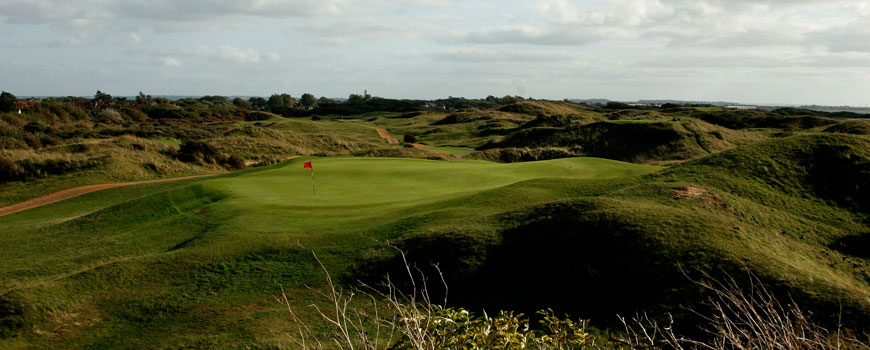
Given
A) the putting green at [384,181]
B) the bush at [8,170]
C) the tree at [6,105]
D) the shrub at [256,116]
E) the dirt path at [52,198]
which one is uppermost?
the tree at [6,105]

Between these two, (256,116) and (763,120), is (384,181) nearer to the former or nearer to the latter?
(763,120)

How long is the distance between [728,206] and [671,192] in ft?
4.63

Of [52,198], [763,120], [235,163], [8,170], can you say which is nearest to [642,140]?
[763,120]

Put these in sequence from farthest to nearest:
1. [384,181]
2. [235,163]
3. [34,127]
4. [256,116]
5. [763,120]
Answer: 1. [256,116]
2. [763,120]
3. [34,127]
4. [235,163]
5. [384,181]

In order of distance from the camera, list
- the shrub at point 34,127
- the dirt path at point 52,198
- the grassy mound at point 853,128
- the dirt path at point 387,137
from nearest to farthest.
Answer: the dirt path at point 52,198
the grassy mound at point 853,128
the shrub at point 34,127
the dirt path at point 387,137

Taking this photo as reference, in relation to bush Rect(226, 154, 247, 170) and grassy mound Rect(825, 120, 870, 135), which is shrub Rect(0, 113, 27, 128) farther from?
grassy mound Rect(825, 120, 870, 135)

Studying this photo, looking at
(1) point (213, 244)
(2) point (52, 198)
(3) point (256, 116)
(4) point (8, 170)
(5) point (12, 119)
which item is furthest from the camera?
(3) point (256, 116)

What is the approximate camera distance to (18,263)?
14.8 m

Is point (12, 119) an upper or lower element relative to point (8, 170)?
upper

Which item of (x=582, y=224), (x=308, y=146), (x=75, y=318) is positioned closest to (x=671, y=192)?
(x=582, y=224)

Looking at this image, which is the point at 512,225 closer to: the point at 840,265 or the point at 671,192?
the point at 671,192

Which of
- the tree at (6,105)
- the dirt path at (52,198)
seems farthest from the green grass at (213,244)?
the tree at (6,105)

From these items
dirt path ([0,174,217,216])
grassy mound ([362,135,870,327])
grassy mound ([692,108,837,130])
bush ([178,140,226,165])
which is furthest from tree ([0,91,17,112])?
grassy mound ([692,108,837,130])

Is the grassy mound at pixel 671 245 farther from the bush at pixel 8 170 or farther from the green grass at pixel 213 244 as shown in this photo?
the bush at pixel 8 170
